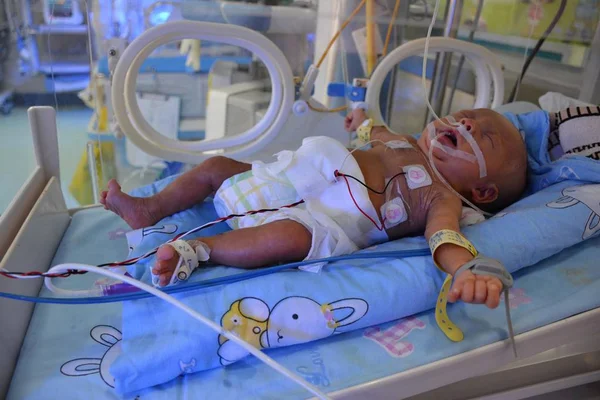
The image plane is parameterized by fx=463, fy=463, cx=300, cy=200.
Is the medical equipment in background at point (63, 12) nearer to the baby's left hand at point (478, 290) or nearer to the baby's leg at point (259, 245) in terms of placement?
the baby's leg at point (259, 245)

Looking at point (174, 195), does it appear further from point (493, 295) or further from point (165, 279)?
point (493, 295)

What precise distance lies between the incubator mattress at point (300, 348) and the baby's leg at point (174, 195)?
190 millimetres

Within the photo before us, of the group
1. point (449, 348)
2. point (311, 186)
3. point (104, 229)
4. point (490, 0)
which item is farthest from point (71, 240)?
point (490, 0)

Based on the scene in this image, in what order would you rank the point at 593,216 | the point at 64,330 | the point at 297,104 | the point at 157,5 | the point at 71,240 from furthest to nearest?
1. the point at 157,5
2. the point at 297,104
3. the point at 71,240
4. the point at 593,216
5. the point at 64,330

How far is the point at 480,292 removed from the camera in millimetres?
724

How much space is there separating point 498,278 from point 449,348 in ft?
0.56

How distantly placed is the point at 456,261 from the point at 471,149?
1.48ft

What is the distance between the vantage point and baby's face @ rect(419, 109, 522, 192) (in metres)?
1.20

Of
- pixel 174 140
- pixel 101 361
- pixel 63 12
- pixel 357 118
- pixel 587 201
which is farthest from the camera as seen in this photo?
pixel 63 12

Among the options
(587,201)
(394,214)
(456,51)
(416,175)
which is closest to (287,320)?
(394,214)

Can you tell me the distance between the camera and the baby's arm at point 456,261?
724 millimetres

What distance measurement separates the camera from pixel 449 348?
83 centimetres

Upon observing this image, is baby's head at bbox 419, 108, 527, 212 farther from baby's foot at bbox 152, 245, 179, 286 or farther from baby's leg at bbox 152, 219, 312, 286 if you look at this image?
baby's foot at bbox 152, 245, 179, 286

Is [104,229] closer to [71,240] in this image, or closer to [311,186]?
[71,240]
